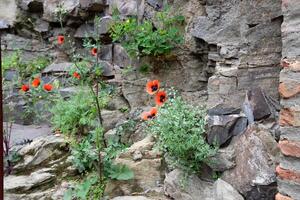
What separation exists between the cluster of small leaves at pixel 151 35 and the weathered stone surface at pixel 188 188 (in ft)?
4.46

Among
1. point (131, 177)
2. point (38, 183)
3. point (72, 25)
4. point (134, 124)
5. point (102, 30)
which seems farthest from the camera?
point (72, 25)

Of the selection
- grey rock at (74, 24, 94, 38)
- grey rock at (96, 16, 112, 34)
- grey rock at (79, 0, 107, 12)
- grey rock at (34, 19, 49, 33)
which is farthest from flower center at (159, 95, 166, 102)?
grey rock at (34, 19, 49, 33)

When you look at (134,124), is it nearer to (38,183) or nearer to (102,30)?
(38,183)

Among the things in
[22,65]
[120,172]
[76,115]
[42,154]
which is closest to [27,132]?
[76,115]

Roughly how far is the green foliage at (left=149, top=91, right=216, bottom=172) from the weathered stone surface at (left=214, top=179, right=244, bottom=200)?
17cm

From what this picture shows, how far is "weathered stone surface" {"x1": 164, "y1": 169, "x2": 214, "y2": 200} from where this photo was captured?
2.19 meters

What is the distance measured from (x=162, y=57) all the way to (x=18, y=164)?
1.50 m

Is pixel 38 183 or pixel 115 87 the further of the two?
pixel 115 87

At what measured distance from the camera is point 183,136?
226cm

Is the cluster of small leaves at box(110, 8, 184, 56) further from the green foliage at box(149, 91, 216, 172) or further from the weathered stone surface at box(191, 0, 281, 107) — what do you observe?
the green foliage at box(149, 91, 216, 172)

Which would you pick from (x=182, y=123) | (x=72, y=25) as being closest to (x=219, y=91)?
(x=182, y=123)

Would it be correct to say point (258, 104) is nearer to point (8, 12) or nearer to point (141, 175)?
point (141, 175)

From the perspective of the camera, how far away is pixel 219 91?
288cm

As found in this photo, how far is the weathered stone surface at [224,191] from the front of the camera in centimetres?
202
